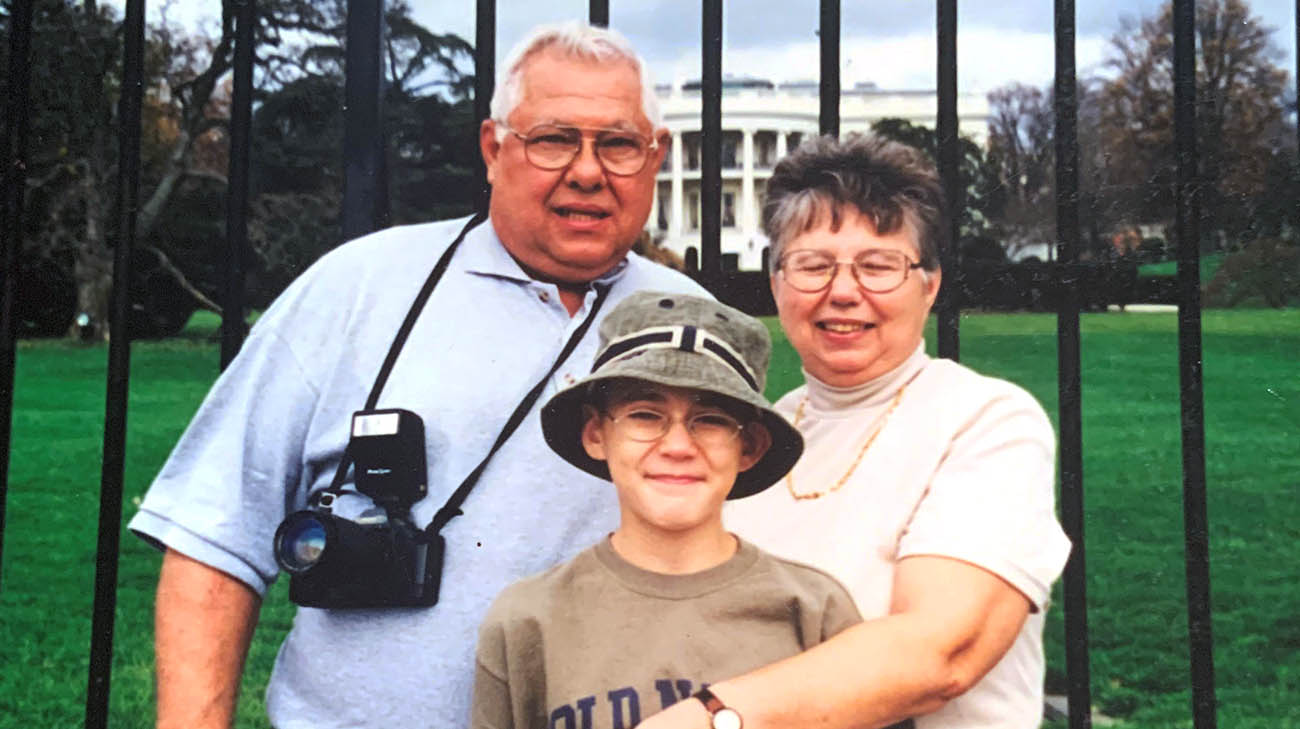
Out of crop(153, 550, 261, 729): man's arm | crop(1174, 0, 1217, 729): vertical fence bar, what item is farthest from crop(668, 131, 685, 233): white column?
crop(153, 550, 261, 729): man's arm

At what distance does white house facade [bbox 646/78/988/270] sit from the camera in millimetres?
1967

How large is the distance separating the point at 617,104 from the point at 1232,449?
5867 millimetres

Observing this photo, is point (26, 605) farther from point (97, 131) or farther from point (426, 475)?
point (426, 475)

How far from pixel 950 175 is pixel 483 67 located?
29.1 inches

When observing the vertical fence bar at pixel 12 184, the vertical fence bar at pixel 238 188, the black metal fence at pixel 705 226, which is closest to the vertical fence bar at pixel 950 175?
the black metal fence at pixel 705 226

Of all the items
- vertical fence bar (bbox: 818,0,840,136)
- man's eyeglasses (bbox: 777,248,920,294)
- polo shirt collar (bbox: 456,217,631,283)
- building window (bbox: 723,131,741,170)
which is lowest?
man's eyeglasses (bbox: 777,248,920,294)

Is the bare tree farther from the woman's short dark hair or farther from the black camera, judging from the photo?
the black camera

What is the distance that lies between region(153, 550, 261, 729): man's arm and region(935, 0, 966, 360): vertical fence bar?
1.10 metres

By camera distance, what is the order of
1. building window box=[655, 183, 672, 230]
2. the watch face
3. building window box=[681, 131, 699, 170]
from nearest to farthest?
the watch face < building window box=[655, 183, 672, 230] < building window box=[681, 131, 699, 170]

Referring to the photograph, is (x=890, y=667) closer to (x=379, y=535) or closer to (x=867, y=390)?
(x=867, y=390)

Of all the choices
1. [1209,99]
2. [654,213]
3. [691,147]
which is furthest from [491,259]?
[1209,99]

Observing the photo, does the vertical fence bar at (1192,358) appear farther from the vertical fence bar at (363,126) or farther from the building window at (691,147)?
the vertical fence bar at (363,126)

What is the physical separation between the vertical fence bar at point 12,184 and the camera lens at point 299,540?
587mm

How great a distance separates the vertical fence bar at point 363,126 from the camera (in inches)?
79.5
